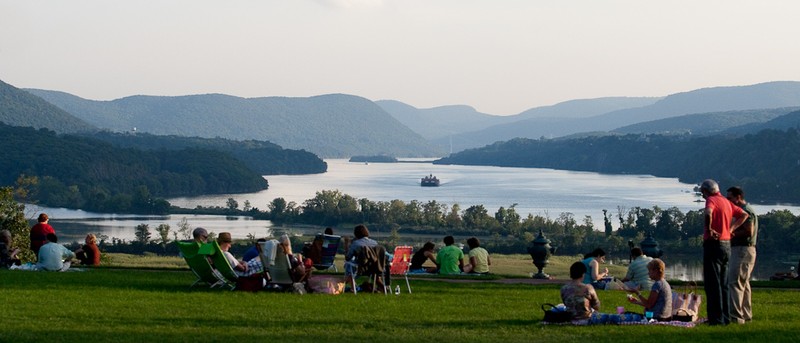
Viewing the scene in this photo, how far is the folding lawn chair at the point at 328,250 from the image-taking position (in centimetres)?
1769

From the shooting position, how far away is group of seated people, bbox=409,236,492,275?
62.2 ft

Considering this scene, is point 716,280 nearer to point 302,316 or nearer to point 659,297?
point 659,297

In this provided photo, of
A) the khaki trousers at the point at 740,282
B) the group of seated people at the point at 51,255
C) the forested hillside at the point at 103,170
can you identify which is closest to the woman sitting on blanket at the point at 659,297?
the khaki trousers at the point at 740,282

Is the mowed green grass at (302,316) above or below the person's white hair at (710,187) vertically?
below

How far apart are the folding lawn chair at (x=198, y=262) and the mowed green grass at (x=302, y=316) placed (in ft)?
0.73

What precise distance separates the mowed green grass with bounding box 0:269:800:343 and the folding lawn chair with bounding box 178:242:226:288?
223 millimetres

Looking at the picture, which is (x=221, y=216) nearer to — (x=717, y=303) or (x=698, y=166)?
(x=717, y=303)

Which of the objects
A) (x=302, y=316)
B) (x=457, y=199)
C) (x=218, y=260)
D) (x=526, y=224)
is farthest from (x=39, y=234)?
(x=457, y=199)

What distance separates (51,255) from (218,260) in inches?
162

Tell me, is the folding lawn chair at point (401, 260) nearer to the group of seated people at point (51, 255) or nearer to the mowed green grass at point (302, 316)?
the mowed green grass at point (302, 316)

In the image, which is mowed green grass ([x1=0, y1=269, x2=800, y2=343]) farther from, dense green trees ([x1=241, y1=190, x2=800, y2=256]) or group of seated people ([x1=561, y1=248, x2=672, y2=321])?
dense green trees ([x1=241, y1=190, x2=800, y2=256])

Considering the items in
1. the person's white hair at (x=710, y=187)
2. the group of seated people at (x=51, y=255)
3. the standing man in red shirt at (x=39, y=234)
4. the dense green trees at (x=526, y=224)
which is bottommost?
the dense green trees at (x=526, y=224)

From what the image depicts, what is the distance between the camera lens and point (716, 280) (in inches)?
469

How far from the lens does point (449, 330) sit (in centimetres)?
1138
